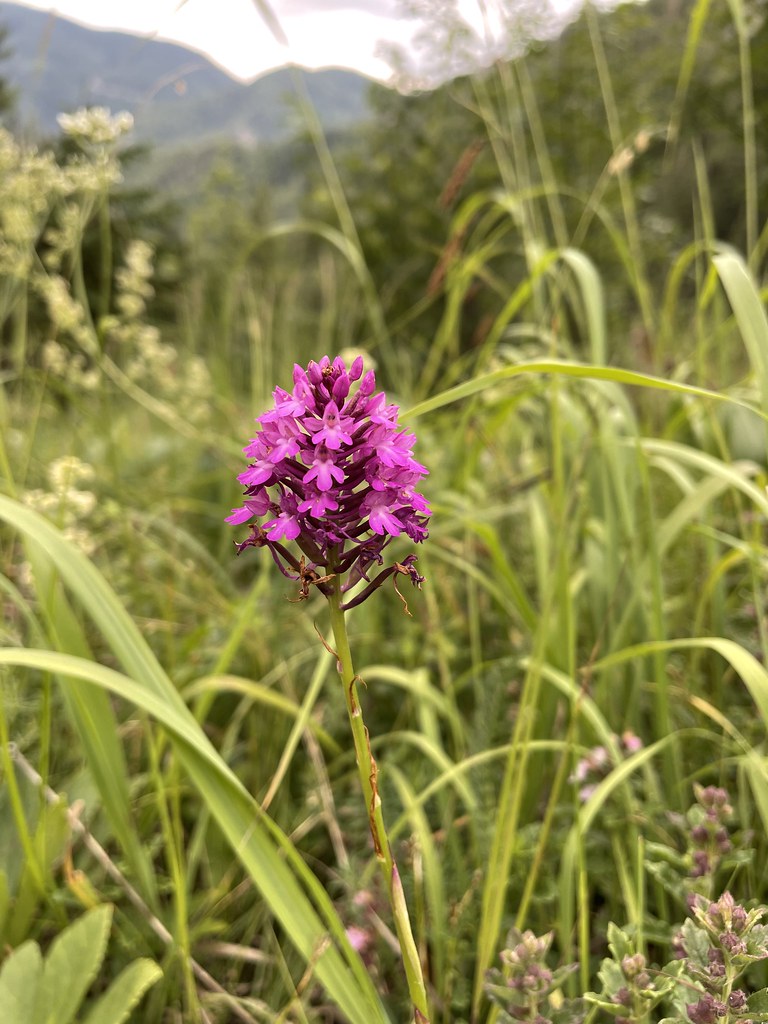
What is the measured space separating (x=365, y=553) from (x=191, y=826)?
5.56 ft

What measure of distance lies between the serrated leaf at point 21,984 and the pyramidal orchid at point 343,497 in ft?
2.30

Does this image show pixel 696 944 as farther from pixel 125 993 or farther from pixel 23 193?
pixel 23 193

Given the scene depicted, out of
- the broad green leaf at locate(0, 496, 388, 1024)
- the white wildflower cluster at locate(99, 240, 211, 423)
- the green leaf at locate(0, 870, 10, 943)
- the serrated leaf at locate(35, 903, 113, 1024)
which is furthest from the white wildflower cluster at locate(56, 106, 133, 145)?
the serrated leaf at locate(35, 903, 113, 1024)

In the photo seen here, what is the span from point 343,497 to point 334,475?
0.22 feet

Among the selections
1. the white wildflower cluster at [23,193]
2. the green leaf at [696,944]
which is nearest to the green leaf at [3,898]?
the green leaf at [696,944]

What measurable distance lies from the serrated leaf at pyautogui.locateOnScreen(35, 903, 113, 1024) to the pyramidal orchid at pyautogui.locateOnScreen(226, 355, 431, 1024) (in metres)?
0.62

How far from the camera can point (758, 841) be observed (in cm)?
181

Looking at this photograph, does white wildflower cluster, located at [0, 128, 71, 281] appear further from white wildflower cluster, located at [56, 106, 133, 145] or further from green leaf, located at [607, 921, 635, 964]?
green leaf, located at [607, 921, 635, 964]

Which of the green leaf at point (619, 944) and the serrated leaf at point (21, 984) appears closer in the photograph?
the green leaf at point (619, 944)

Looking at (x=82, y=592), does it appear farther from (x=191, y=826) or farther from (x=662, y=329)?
(x=662, y=329)

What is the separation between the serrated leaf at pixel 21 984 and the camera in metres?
1.28

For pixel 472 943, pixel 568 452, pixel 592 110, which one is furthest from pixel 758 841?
pixel 592 110

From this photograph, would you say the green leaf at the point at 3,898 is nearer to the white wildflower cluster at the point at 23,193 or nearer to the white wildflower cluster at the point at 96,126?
the white wildflower cluster at the point at 23,193

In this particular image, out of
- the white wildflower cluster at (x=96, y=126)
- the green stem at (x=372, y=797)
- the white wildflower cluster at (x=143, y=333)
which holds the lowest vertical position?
the green stem at (x=372, y=797)
